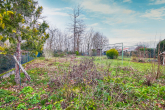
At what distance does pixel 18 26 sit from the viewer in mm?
4066

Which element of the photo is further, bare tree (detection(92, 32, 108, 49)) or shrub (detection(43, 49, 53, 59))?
bare tree (detection(92, 32, 108, 49))

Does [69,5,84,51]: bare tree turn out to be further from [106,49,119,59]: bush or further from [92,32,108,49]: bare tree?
[106,49,119,59]: bush

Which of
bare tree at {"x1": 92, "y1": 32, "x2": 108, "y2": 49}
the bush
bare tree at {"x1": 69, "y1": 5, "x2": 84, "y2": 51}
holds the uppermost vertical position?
bare tree at {"x1": 69, "y1": 5, "x2": 84, "y2": 51}

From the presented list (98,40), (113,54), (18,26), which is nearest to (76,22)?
(98,40)

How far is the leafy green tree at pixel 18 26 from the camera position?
3659mm

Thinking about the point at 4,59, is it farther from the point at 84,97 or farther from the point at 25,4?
the point at 84,97

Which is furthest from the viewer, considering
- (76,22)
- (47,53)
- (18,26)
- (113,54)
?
(76,22)

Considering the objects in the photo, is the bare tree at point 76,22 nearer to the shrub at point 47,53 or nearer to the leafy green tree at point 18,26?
the shrub at point 47,53

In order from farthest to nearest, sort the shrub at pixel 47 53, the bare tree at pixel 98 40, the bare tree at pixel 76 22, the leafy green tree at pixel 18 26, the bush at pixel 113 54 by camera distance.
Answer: the bare tree at pixel 98 40 < the bare tree at pixel 76 22 < the bush at pixel 113 54 < the shrub at pixel 47 53 < the leafy green tree at pixel 18 26

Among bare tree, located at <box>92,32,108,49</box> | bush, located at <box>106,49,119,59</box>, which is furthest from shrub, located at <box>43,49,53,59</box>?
bare tree, located at <box>92,32,108,49</box>

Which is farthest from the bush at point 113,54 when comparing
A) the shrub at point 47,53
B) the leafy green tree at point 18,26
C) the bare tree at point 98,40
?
the bare tree at point 98,40

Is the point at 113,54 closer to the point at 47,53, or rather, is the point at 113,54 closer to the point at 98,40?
the point at 47,53

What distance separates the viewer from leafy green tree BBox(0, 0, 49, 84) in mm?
3659

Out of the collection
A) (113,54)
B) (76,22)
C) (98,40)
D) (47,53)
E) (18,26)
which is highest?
(76,22)
